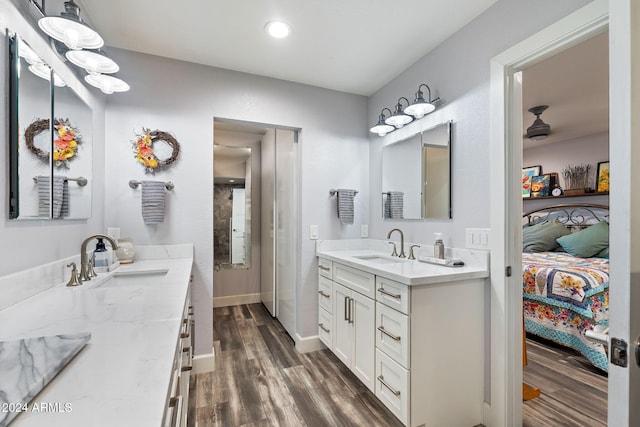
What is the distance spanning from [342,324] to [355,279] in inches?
16.5

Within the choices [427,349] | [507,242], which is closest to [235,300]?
[427,349]

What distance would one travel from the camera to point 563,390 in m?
2.04

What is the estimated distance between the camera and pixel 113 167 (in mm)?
2105

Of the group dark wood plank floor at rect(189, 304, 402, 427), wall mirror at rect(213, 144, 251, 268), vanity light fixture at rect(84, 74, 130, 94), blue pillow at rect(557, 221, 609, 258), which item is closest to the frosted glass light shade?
vanity light fixture at rect(84, 74, 130, 94)

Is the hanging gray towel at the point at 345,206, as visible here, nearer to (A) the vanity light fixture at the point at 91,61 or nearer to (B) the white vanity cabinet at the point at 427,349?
(B) the white vanity cabinet at the point at 427,349

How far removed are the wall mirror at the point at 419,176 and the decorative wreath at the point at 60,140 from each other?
221cm

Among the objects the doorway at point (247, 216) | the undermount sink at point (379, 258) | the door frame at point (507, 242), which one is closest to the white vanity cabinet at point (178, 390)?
the undermount sink at point (379, 258)

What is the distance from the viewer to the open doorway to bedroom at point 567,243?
2.03 m

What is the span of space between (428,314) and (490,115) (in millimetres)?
1174

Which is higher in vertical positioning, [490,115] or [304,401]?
[490,115]

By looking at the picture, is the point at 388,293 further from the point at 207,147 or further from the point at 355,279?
the point at 207,147

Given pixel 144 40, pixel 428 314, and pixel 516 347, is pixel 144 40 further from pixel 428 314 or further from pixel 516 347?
pixel 516 347

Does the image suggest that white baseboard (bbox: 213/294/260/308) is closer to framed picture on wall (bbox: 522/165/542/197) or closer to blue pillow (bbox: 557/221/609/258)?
blue pillow (bbox: 557/221/609/258)

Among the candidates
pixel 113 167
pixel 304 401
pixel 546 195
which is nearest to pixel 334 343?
pixel 304 401
